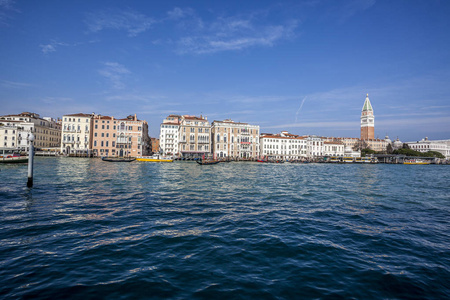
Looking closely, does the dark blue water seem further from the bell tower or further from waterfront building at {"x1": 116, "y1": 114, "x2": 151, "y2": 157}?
the bell tower

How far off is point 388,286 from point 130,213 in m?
8.44

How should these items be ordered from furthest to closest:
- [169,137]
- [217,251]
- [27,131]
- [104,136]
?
[169,137]
[104,136]
[27,131]
[217,251]

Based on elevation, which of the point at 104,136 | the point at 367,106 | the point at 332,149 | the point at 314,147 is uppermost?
the point at 367,106

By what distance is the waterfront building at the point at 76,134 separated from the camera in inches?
2621

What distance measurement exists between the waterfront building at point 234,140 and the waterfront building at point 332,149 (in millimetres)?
35000

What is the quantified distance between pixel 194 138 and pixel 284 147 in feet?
117

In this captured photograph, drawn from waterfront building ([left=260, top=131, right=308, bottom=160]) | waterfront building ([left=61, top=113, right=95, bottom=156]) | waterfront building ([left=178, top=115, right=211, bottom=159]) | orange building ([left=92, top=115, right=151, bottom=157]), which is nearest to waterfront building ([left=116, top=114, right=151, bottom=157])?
orange building ([left=92, top=115, right=151, bottom=157])

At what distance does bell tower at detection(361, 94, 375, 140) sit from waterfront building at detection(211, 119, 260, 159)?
95.8 m

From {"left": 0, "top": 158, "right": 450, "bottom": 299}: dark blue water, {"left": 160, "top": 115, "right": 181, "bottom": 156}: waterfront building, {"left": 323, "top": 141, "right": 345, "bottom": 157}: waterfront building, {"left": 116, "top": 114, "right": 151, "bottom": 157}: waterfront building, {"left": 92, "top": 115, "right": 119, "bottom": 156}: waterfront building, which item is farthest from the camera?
{"left": 323, "top": 141, "right": 345, "bottom": 157}: waterfront building

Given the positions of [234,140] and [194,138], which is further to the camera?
[234,140]

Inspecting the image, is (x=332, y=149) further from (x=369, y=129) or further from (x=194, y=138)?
(x=369, y=129)

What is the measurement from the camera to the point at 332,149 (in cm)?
10069

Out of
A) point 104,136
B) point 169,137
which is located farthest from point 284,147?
point 104,136

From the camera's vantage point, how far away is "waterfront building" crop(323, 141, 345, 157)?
9938 centimetres
